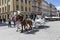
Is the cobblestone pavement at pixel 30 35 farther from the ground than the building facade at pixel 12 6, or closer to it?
closer to it

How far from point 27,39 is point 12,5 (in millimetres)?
41151

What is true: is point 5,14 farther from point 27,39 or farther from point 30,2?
point 27,39

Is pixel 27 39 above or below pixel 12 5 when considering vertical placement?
below

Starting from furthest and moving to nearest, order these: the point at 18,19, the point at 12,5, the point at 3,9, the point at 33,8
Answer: the point at 33,8, the point at 3,9, the point at 12,5, the point at 18,19

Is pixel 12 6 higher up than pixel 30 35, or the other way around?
pixel 12 6

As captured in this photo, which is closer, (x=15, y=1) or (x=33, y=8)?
(x=15, y=1)

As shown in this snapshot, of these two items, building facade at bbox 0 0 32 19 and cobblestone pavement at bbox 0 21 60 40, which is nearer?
cobblestone pavement at bbox 0 21 60 40

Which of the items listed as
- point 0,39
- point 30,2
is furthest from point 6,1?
point 0,39

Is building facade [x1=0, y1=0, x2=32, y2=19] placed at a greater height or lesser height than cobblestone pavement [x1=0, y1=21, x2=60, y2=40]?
greater

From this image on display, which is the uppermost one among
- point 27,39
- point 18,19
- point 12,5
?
point 12,5

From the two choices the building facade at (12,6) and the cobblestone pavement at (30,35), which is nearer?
the cobblestone pavement at (30,35)

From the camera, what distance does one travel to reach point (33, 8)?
2566 inches

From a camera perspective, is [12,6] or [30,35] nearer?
[30,35]

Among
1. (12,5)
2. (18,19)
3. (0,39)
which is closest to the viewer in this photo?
(0,39)
